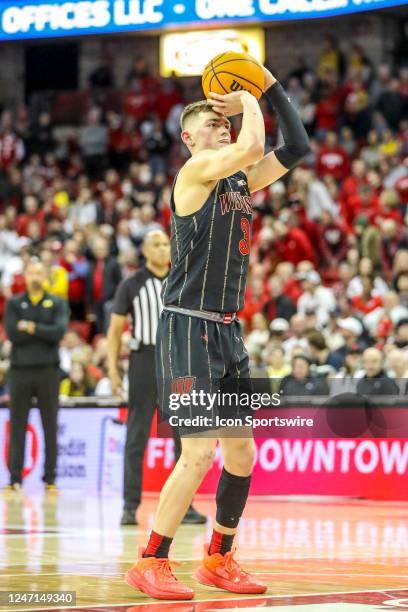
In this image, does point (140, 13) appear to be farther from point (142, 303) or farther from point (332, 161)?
point (142, 303)

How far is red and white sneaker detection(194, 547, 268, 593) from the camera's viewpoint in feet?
20.4

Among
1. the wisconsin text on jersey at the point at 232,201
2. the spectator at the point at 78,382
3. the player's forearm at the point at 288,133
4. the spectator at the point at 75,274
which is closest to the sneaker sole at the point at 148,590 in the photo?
the wisconsin text on jersey at the point at 232,201

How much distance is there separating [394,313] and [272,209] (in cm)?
534

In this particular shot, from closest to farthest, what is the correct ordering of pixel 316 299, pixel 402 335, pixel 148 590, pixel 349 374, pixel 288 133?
pixel 148 590, pixel 288 133, pixel 349 374, pixel 402 335, pixel 316 299

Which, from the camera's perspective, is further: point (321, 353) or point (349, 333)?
point (349, 333)

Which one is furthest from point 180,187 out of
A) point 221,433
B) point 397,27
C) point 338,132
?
point 397,27

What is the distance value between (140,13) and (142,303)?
288 inches

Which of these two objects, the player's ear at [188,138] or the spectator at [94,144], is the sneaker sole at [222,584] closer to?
the player's ear at [188,138]

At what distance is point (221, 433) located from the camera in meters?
6.25

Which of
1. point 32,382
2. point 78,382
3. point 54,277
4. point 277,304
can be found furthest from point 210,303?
point 54,277

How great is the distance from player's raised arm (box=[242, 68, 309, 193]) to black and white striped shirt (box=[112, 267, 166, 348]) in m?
3.88

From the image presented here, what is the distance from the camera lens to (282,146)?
671 centimetres

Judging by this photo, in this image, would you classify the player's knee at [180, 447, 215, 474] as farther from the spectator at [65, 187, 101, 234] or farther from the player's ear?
the spectator at [65, 187, 101, 234]

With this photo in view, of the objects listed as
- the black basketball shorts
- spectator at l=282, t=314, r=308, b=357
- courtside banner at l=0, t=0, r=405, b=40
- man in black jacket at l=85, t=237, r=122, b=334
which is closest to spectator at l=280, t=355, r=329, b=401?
spectator at l=282, t=314, r=308, b=357
